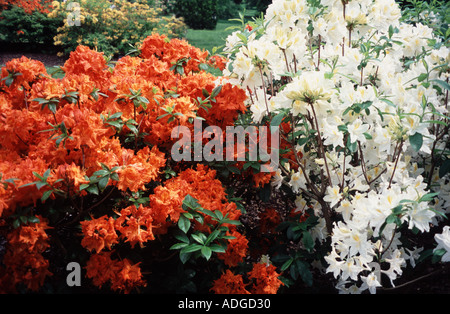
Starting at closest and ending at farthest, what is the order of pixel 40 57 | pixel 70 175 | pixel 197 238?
1. pixel 70 175
2. pixel 197 238
3. pixel 40 57

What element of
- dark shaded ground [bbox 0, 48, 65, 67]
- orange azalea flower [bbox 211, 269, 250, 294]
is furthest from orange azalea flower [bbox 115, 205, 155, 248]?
dark shaded ground [bbox 0, 48, 65, 67]

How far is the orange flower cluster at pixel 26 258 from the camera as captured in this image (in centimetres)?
146

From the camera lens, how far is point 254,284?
1889mm

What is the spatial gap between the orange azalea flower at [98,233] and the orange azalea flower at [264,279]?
72 cm

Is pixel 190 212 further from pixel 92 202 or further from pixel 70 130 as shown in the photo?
pixel 70 130

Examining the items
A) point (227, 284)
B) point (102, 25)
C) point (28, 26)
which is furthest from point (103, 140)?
point (28, 26)

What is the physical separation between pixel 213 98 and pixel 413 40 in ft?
4.32

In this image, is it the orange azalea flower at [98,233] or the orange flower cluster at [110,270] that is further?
the orange flower cluster at [110,270]

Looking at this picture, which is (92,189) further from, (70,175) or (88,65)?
(88,65)

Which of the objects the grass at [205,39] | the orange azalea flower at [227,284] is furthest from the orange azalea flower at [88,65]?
the grass at [205,39]

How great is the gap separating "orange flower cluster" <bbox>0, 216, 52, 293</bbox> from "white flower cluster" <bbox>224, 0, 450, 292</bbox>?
115cm

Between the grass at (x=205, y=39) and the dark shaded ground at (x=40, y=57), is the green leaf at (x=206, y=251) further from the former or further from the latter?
the grass at (x=205, y=39)

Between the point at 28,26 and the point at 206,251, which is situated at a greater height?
the point at 206,251

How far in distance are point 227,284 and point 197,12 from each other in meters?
13.4
